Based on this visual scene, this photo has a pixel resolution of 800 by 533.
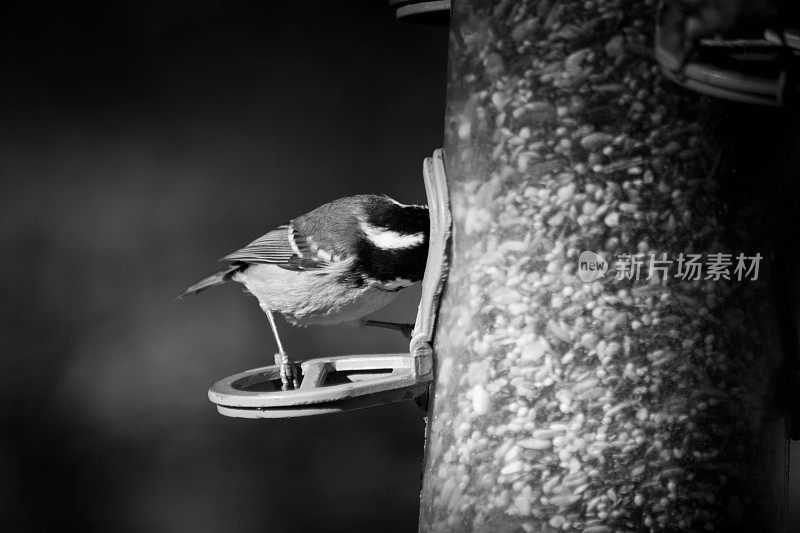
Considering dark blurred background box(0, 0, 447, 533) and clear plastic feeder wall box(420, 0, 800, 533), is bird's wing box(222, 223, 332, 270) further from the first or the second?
dark blurred background box(0, 0, 447, 533)

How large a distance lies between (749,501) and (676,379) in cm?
34

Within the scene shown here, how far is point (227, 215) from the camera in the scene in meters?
5.21

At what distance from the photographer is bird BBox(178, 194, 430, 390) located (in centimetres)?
261

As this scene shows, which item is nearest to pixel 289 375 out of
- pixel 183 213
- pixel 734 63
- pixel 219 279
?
pixel 219 279

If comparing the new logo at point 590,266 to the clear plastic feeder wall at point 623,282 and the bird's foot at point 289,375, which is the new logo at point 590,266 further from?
the bird's foot at point 289,375

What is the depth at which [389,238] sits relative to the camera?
2658 mm

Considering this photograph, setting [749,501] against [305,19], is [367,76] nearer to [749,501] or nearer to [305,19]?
[305,19]

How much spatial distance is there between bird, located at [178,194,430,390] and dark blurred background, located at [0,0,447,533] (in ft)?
5.64

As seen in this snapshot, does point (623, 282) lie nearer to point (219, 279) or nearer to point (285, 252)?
point (285, 252)

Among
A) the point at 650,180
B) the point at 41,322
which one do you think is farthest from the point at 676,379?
the point at 41,322

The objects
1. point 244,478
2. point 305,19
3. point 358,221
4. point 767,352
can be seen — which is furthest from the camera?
A: point 305,19

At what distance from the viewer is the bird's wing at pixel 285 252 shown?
3.03 meters

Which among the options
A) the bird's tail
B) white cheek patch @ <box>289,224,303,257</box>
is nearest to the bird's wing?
white cheek patch @ <box>289,224,303,257</box>

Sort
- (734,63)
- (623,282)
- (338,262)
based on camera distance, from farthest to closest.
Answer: (338,262), (623,282), (734,63)
